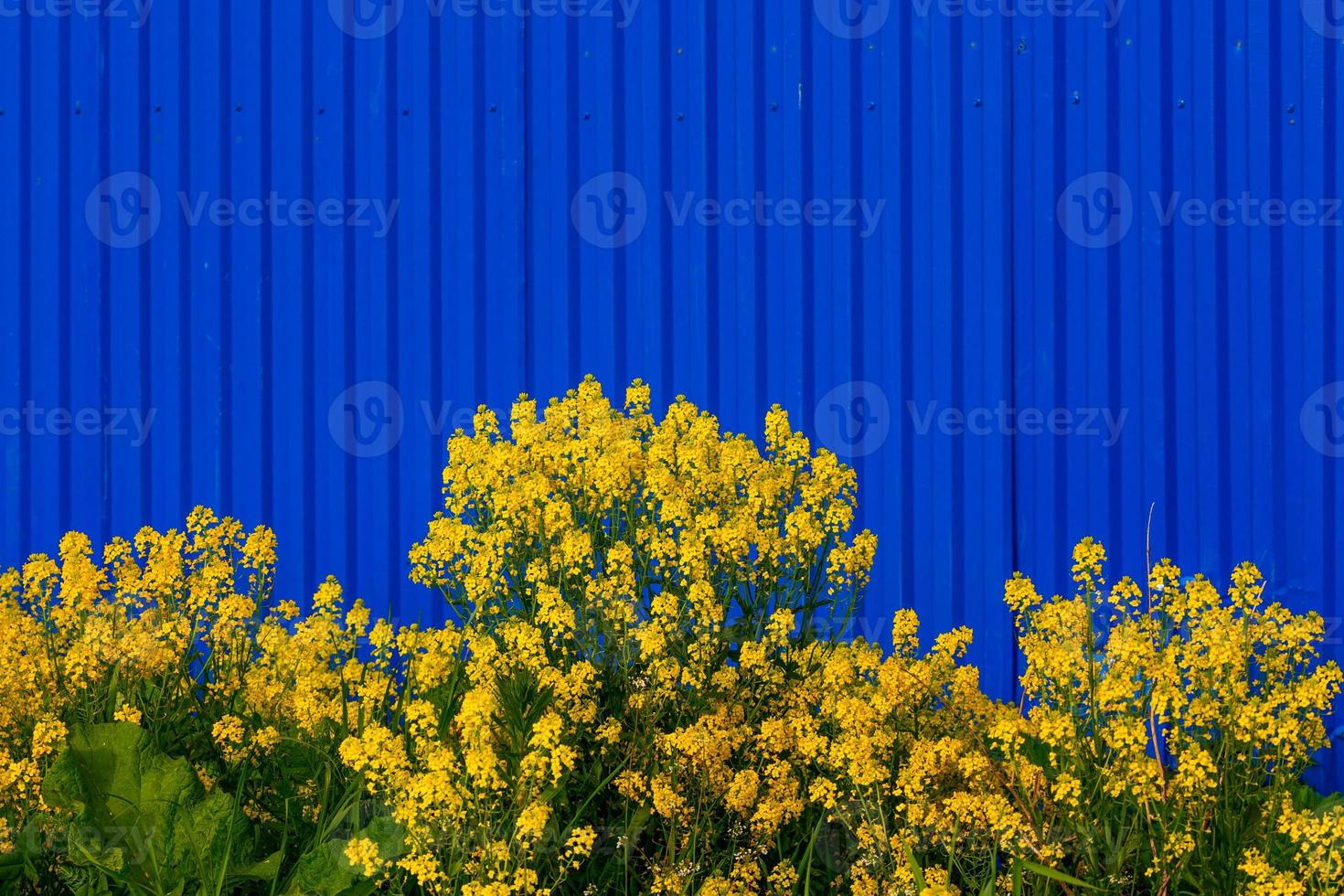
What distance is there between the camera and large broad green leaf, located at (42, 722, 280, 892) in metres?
2.62

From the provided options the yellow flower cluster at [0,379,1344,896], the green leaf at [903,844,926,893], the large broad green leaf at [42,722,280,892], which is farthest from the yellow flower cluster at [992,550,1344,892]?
the large broad green leaf at [42,722,280,892]

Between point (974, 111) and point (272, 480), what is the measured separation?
116 inches

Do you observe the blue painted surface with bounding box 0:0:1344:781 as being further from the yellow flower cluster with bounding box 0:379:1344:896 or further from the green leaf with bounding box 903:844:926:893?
the green leaf with bounding box 903:844:926:893

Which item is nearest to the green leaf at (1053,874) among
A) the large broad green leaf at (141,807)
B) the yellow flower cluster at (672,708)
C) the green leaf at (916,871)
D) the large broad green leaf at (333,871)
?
the yellow flower cluster at (672,708)

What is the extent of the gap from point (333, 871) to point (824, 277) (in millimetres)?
2968

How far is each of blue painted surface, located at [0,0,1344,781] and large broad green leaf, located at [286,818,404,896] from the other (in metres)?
2.28

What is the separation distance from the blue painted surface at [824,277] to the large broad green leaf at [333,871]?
A: 2.28 metres

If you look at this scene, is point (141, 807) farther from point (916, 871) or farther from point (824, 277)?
point (824, 277)

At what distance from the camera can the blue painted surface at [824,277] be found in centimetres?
477

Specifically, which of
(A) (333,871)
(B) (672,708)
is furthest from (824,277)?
(A) (333,871)

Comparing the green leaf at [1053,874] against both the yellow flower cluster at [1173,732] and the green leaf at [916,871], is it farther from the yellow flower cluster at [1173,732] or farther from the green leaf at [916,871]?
the green leaf at [916,871]

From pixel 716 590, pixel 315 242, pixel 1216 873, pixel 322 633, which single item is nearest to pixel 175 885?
pixel 322 633

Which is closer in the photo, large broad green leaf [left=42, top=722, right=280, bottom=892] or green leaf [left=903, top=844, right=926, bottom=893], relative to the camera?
green leaf [left=903, top=844, right=926, bottom=893]

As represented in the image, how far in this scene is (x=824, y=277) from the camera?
15.7ft
